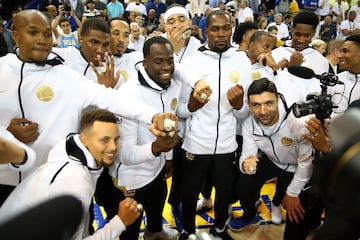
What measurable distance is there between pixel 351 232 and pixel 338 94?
2.03m

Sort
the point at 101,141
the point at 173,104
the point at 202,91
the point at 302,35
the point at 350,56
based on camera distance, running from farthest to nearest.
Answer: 1. the point at 302,35
2. the point at 350,56
3. the point at 173,104
4. the point at 202,91
5. the point at 101,141

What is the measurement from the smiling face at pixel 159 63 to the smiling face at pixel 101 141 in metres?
0.57

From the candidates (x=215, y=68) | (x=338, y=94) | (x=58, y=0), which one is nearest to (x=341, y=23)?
(x=58, y=0)

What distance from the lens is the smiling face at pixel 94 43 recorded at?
317 centimetres

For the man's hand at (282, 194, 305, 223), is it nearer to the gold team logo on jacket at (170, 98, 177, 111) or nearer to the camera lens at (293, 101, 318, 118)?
the camera lens at (293, 101, 318, 118)

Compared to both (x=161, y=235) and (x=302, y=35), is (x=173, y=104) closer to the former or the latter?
(x=161, y=235)

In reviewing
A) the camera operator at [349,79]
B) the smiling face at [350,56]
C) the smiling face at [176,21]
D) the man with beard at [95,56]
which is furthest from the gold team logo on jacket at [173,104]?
the smiling face at [350,56]

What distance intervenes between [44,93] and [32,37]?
361mm

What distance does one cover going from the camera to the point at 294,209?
3213 mm

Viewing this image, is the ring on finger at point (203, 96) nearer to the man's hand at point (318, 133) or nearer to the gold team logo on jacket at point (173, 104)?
the gold team logo on jacket at point (173, 104)

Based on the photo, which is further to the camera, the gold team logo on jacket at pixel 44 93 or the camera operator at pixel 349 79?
the camera operator at pixel 349 79

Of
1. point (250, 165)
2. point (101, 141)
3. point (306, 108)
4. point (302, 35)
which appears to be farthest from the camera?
point (302, 35)

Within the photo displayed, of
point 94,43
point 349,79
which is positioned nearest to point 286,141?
point 349,79

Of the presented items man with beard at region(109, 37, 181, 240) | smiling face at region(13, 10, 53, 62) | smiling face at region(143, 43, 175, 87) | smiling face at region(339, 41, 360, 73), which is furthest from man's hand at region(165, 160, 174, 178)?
smiling face at region(339, 41, 360, 73)
